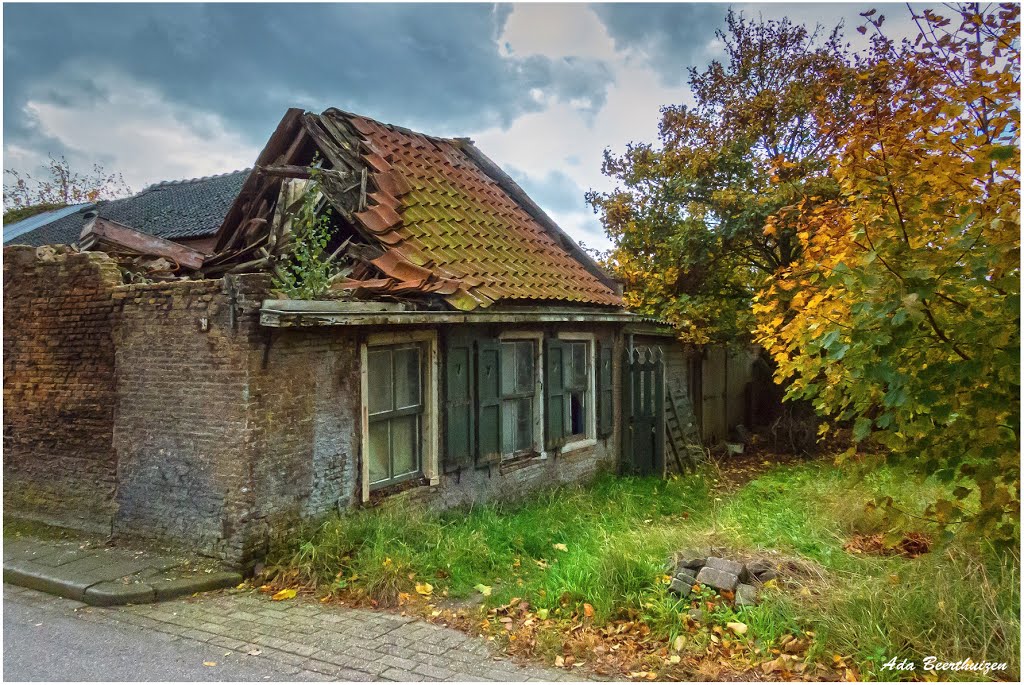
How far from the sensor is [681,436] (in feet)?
43.1

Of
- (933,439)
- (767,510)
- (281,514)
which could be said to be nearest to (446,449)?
(281,514)

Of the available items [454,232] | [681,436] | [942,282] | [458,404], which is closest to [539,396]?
[458,404]

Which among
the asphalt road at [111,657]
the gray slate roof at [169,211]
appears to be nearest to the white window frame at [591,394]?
the asphalt road at [111,657]

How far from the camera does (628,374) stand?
11.8 m

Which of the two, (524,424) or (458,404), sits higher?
(458,404)

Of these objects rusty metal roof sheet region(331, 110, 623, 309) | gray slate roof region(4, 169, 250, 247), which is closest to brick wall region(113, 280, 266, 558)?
rusty metal roof sheet region(331, 110, 623, 309)

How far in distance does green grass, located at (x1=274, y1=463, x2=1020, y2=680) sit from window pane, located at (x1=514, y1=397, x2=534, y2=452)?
71 centimetres

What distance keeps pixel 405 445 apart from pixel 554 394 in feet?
9.12

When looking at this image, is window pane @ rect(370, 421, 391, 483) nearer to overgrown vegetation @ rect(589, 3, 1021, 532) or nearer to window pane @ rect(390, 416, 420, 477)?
window pane @ rect(390, 416, 420, 477)

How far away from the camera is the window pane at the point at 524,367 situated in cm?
959

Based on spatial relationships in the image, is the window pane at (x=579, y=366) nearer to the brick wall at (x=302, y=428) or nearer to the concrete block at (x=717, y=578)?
the brick wall at (x=302, y=428)

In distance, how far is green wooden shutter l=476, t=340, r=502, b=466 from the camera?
28.5 feet

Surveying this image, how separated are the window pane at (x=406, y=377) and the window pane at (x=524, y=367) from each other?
181 centimetres

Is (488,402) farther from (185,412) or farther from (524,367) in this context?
(185,412)
